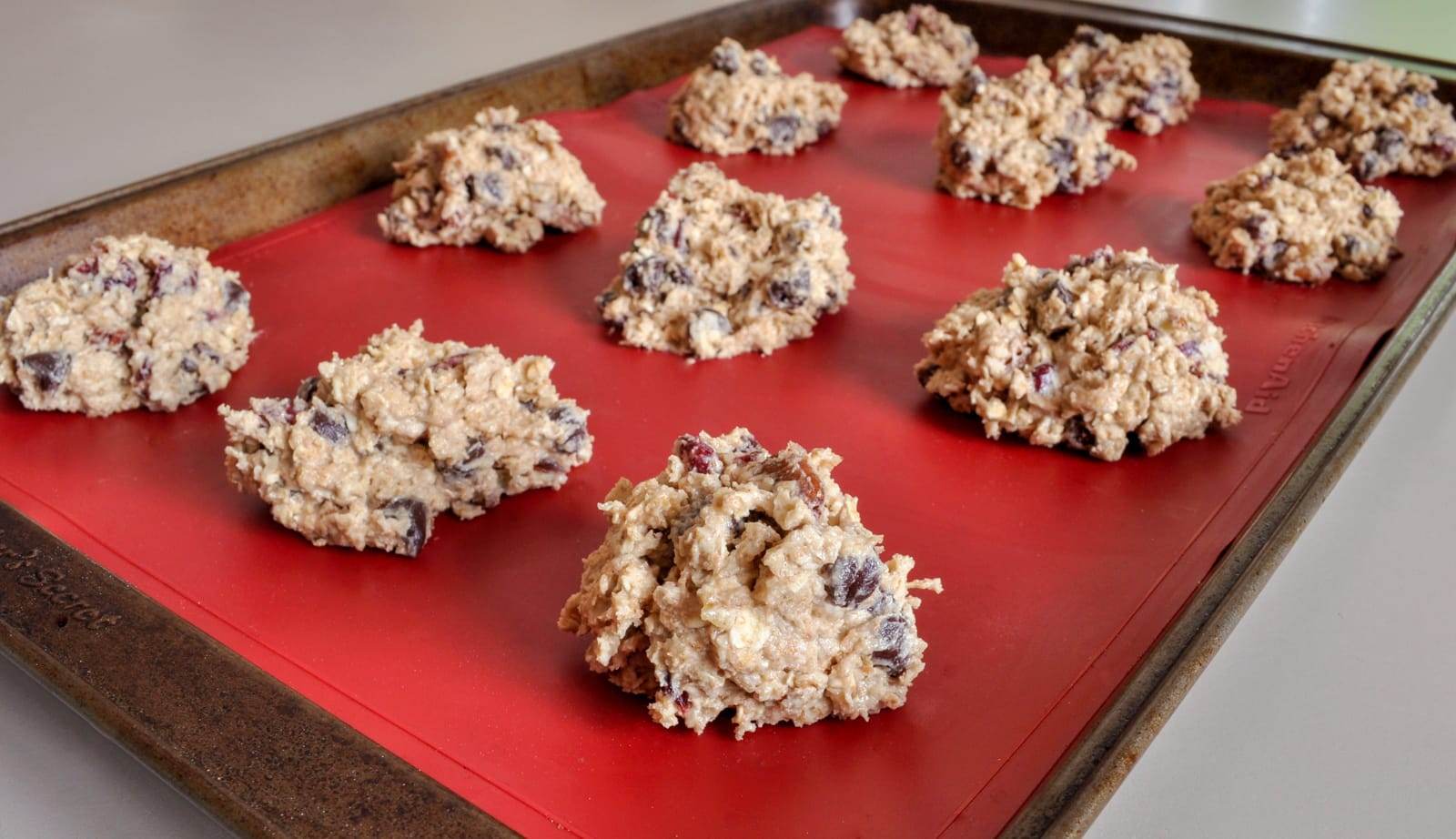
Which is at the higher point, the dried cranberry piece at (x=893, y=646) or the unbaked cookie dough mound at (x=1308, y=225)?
the dried cranberry piece at (x=893, y=646)

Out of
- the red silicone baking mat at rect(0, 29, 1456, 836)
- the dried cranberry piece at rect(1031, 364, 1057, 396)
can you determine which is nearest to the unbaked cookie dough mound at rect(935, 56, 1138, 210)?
the red silicone baking mat at rect(0, 29, 1456, 836)

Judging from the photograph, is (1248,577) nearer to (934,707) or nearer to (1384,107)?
(934,707)

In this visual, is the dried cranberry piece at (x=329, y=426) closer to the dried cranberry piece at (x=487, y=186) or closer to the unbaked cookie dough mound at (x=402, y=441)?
the unbaked cookie dough mound at (x=402, y=441)

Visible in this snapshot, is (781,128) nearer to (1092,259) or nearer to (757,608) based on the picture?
(1092,259)

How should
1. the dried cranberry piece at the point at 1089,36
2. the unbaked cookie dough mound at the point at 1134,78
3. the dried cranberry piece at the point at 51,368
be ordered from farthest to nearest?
1. the dried cranberry piece at the point at 1089,36
2. the unbaked cookie dough mound at the point at 1134,78
3. the dried cranberry piece at the point at 51,368

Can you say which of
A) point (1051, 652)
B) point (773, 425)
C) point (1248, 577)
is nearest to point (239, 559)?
point (773, 425)

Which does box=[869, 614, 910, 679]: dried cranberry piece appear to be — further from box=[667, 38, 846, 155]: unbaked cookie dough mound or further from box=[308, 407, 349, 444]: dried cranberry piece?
box=[667, 38, 846, 155]: unbaked cookie dough mound

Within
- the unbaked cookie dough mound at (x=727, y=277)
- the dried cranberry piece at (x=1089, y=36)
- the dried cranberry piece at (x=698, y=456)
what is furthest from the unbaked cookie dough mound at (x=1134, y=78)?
the dried cranberry piece at (x=698, y=456)
